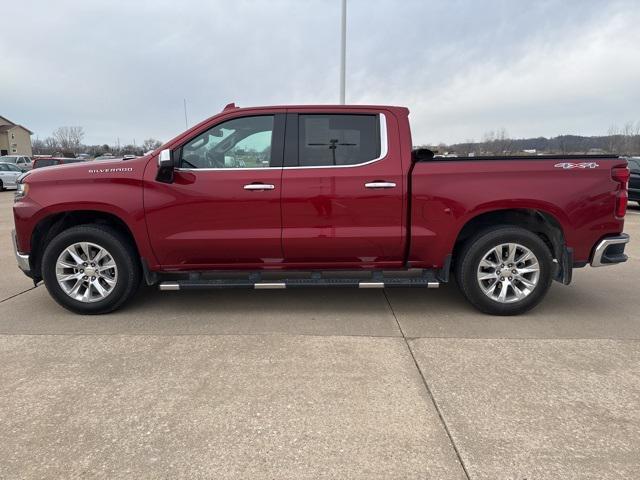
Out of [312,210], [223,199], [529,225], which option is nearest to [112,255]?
[223,199]

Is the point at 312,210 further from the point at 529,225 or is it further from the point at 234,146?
the point at 529,225

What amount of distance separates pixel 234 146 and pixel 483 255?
8.60 ft

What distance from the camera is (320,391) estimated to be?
306 cm

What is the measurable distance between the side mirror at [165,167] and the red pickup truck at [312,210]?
16 millimetres

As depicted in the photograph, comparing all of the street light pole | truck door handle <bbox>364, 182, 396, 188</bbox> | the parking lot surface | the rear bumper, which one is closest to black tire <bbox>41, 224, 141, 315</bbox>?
the parking lot surface

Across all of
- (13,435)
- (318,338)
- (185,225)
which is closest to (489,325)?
(318,338)

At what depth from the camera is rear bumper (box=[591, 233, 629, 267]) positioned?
171 inches

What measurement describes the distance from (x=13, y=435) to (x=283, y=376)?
1.63 meters

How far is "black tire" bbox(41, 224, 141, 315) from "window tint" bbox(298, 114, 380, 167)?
75.4 inches

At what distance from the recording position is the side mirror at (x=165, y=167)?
4109mm

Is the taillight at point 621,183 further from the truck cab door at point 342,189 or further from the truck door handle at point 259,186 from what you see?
the truck door handle at point 259,186

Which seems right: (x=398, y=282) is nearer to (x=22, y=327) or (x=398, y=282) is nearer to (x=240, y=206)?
(x=240, y=206)

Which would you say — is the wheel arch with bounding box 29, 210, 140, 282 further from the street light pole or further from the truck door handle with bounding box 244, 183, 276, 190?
the street light pole

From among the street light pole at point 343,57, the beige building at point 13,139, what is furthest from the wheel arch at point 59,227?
Answer: the beige building at point 13,139
